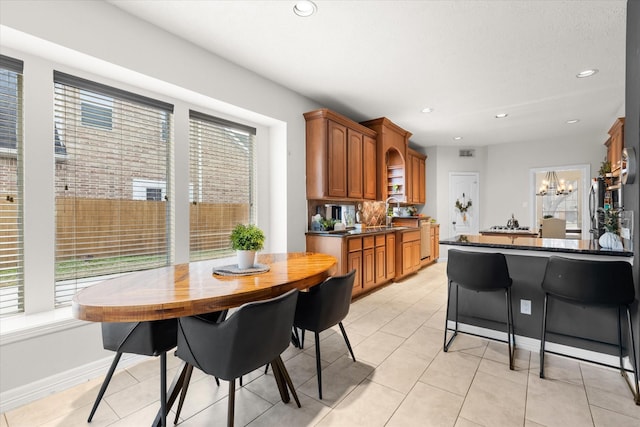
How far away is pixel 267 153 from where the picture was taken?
3949 mm

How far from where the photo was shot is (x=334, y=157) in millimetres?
4145

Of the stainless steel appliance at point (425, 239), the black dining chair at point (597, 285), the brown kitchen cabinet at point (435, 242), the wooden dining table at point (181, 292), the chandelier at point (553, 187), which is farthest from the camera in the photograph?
the chandelier at point (553, 187)

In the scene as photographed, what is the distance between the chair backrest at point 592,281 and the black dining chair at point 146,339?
2605mm

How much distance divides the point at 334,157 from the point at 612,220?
2849mm

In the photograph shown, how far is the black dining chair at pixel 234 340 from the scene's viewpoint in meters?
1.43

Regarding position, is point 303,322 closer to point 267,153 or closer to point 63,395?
point 63,395

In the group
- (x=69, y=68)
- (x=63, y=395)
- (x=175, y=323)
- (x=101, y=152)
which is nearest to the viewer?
(x=175, y=323)

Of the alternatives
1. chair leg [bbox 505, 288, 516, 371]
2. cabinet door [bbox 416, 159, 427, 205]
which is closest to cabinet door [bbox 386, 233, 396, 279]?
chair leg [bbox 505, 288, 516, 371]

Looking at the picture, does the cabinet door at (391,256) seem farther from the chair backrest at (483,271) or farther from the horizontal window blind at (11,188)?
the horizontal window blind at (11,188)

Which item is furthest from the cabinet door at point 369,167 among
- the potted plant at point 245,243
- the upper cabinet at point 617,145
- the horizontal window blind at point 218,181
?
the upper cabinet at point 617,145

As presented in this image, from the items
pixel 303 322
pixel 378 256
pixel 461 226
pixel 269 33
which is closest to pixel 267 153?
pixel 269 33

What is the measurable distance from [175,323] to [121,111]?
1.94 metres

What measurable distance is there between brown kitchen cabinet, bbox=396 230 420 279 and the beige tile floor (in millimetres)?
2339

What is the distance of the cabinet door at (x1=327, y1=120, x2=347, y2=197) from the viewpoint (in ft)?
13.4
